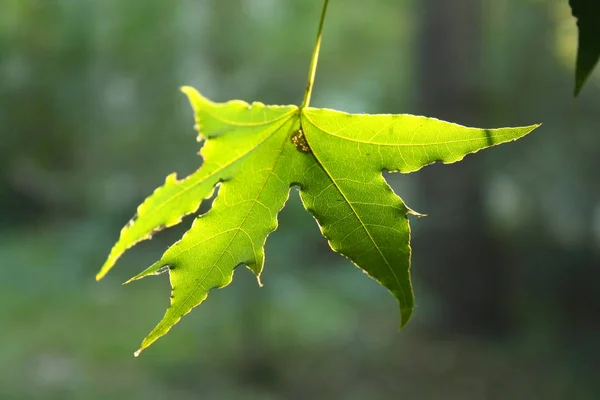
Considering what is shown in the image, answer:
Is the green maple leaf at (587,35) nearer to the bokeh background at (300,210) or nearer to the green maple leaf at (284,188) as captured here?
the green maple leaf at (284,188)

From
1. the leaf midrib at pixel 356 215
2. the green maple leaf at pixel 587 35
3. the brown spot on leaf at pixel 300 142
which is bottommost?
the leaf midrib at pixel 356 215

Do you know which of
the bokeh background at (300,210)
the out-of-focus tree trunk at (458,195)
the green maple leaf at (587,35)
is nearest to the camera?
the green maple leaf at (587,35)

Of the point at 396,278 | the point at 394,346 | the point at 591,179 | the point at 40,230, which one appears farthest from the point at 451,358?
the point at 40,230

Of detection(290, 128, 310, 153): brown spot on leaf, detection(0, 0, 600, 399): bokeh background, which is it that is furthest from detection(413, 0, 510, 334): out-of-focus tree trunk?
detection(290, 128, 310, 153): brown spot on leaf

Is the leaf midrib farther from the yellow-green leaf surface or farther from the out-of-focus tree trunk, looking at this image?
the out-of-focus tree trunk

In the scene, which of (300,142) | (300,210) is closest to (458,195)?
(300,210)

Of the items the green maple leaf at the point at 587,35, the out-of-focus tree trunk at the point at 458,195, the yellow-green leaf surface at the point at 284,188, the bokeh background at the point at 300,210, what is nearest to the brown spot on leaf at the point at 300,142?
the yellow-green leaf surface at the point at 284,188
